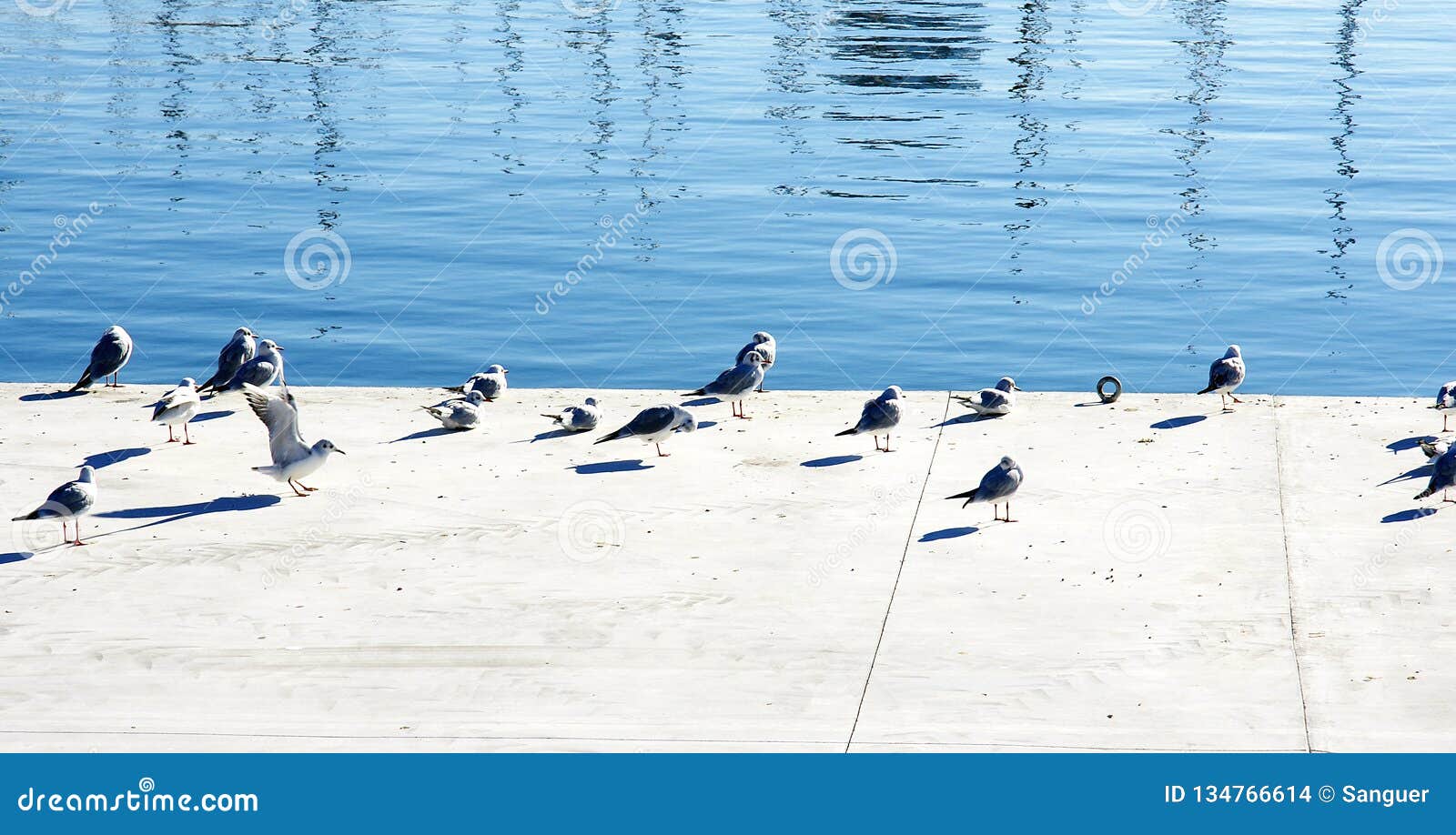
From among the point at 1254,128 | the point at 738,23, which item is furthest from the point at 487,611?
the point at 738,23

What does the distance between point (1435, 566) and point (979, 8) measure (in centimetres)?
4861

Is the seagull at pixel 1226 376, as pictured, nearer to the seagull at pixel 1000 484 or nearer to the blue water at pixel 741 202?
the seagull at pixel 1000 484

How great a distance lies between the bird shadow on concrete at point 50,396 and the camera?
16.1m

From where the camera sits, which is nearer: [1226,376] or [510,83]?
[1226,376]

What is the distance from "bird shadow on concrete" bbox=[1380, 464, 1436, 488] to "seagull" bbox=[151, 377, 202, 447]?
10346 millimetres

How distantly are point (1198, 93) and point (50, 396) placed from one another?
33541 millimetres

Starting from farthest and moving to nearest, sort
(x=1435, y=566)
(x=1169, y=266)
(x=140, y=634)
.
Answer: (x=1169, y=266) < (x=1435, y=566) < (x=140, y=634)

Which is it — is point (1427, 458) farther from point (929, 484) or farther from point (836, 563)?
point (836, 563)

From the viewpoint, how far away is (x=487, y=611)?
11.0m

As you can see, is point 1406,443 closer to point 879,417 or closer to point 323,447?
point 879,417

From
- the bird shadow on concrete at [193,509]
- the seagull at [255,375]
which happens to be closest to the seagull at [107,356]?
the seagull at [255,375]

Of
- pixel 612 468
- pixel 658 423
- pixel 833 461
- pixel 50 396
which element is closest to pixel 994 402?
pixel 833 461

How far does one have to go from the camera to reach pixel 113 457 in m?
14.3

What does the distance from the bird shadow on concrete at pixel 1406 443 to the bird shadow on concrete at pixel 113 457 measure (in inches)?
438
